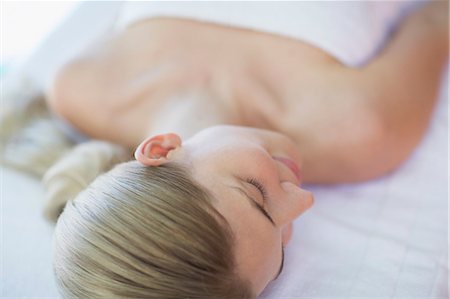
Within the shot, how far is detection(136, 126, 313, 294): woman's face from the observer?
823mm

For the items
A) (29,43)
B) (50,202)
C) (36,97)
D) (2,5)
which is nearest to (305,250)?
(50,202)

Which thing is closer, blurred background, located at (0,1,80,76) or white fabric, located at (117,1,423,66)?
white fabric, located at (117,1,423,66)

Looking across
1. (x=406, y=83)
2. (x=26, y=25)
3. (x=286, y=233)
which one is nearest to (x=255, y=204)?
(x=286, y=233)

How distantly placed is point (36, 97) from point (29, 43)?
0.44m

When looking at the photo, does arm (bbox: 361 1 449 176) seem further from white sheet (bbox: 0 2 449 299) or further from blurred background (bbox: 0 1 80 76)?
blurred background (bbox: 0 1 80 76)

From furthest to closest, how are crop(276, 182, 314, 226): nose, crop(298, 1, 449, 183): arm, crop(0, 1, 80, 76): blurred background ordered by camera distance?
crop(0, 1, 80, 76): blurred background < crop(298, 1, 449, 183): arm < crop(276, 182, 314, 226): nose

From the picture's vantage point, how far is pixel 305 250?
1.04m

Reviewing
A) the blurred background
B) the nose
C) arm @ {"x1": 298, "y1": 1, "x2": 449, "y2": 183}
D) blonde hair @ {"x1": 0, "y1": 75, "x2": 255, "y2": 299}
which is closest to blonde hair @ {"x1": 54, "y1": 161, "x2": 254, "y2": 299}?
blonde hair @ {"x1": 0, "y1": 75, "x2": 255, "y2": 299}

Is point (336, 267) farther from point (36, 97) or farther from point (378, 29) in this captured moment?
point (36, 97)

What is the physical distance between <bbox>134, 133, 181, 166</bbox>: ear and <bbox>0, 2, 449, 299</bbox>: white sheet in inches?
11.2

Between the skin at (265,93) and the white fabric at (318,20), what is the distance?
0.07 ft

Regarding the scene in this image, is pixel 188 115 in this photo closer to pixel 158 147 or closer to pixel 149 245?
pixel 158 147

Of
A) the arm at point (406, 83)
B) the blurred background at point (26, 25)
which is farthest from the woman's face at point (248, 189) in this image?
the blurred background at point (26, 25)

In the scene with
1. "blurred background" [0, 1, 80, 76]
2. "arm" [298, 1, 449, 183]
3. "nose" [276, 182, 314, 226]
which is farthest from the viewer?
"blurred background" [0, 1, 80, 76]
